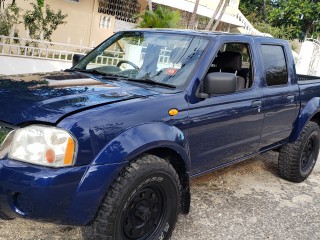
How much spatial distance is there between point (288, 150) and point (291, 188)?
19.6 inches

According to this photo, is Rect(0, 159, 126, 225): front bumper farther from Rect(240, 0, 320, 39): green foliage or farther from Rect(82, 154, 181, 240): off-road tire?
Rect(240, 0, 320, 39): green foliage

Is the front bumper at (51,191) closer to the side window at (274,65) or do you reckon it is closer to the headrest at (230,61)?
the headrest at (230,61)

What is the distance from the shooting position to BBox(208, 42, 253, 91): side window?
4.05 meters

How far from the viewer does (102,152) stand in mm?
2516

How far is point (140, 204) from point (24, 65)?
610cm

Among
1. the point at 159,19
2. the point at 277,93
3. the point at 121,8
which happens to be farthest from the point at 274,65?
the point at 121,8

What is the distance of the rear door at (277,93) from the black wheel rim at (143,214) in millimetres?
1751

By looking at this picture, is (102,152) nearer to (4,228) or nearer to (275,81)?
(4,228)

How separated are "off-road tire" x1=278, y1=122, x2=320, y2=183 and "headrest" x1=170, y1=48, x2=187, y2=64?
222cm

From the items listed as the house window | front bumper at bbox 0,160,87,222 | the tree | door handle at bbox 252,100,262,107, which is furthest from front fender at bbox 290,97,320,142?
the tree

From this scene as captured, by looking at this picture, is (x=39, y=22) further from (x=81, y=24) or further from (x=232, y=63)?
(x=232, y=63)

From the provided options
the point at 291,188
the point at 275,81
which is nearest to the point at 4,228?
the point at 275,81

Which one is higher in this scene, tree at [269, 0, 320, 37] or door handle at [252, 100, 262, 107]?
tree at [269, 0, 320, 37]

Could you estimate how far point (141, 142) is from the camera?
2.69 metres
